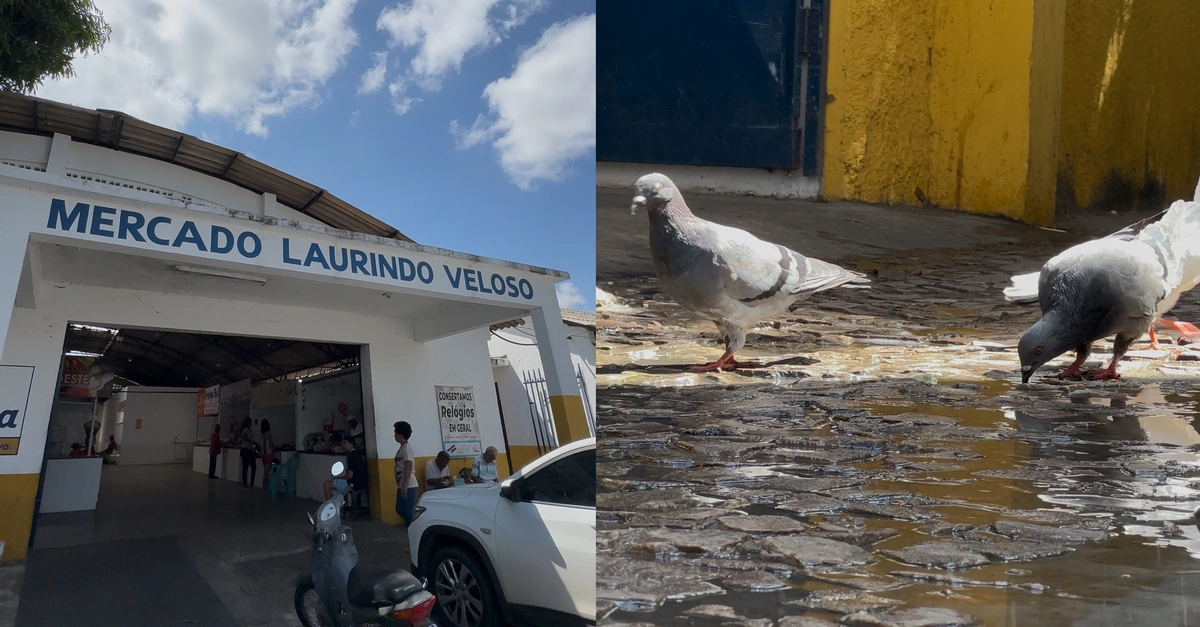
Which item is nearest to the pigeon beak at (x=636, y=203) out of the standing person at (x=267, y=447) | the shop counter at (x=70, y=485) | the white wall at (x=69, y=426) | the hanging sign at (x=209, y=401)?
the shop counter at (x=70, y=485)

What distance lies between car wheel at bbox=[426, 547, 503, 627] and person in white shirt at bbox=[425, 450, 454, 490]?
0.32 meters

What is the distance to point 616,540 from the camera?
0.85 meters

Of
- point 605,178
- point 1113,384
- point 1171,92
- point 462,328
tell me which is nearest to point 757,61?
point 605,178

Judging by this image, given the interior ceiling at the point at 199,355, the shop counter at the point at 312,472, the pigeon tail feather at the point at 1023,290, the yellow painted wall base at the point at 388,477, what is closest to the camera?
the yellow painted wall base at the point at 388,477

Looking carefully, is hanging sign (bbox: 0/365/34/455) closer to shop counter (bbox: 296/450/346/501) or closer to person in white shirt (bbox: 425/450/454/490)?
shop counter (bbox: 296/450/346/501)

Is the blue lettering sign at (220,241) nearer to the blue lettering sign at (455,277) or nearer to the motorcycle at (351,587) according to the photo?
the blue lettering sign at (455,277)

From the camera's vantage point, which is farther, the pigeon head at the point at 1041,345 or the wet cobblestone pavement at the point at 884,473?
the pigeon head at the point at 1041,345

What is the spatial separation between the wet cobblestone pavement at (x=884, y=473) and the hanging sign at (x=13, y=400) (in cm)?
133

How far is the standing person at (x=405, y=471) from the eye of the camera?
1.48 meters

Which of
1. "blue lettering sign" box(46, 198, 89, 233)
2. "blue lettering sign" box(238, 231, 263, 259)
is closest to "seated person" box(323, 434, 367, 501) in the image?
"blue lettering sign" box(238, 231, 263, 259)

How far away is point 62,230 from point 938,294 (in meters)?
2.29

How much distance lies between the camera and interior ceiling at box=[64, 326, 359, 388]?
2004mm

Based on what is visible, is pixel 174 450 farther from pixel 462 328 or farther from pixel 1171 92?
pixel 1171 92

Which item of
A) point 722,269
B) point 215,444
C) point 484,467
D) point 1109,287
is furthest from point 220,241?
point 215,444
